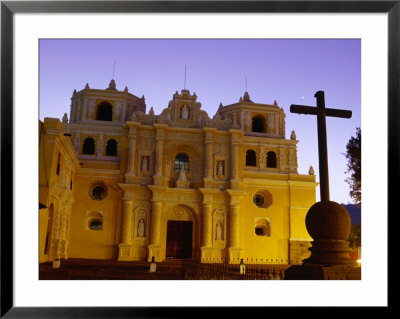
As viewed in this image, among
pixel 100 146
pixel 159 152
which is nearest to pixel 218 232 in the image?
pixel 159 152

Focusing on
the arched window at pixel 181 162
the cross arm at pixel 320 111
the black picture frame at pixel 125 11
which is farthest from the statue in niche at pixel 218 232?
the black picture frame at pixel 125 11

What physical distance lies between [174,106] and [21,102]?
11.0 m

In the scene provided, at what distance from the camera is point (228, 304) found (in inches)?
244

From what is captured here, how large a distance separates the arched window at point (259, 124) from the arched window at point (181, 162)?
10.6 feet

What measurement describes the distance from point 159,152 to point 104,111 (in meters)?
3.18

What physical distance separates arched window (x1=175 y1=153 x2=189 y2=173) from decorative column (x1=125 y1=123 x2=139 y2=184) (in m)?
1.72

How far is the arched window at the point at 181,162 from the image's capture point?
16609 millimetres

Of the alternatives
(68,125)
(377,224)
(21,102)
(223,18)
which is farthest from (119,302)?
(68,125)

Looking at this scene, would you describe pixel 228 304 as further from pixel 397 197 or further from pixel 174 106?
pixel 174 106

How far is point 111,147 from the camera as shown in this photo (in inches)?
655

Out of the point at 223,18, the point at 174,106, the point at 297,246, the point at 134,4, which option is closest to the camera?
the point at 134,4

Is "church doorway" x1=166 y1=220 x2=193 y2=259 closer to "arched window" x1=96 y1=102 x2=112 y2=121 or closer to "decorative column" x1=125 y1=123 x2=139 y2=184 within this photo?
"decorative column" x1=125 y1=123 x2=139 y2=184

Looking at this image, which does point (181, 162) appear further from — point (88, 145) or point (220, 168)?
point (88, 145)

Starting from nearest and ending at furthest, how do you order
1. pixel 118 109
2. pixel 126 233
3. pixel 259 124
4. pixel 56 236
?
pixel 56 236
pixel 126 233
pixel 118 109
pixel 259 124
